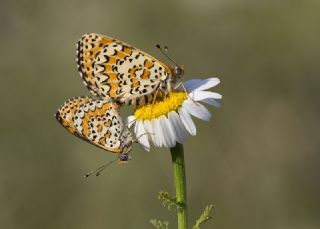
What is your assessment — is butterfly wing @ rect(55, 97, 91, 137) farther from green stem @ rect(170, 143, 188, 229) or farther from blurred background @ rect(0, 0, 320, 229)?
blurred background @ rect(0, 0, 320, 229)

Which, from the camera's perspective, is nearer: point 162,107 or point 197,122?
point 162,107

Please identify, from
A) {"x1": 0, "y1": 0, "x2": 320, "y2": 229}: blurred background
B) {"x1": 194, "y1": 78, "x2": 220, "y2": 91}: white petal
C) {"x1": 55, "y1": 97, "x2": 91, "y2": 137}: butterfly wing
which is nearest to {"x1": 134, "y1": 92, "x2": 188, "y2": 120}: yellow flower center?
{"x1": 194, "y1": 78, "x2": 220, "y2": 91}: white petal

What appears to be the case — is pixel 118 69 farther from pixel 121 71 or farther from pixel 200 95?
pixel 200 95

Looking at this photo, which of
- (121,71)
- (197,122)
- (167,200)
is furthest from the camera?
(197,122)

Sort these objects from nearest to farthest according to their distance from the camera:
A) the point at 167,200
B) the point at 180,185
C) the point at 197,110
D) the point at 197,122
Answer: the point at 167,200 → the point at 180,185 → the point at 197,110 → the point at 197,122

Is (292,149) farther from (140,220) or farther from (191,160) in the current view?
(140,220)

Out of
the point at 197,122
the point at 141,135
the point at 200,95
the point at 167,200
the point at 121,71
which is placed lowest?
the point at 197,122

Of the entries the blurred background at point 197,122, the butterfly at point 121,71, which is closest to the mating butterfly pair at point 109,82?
the butterfly at point 121,71

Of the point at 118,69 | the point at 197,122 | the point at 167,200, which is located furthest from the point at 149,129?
the point at 197,122
